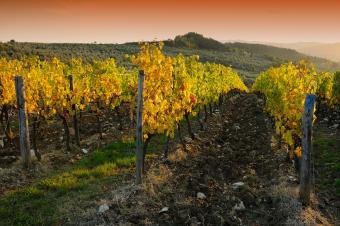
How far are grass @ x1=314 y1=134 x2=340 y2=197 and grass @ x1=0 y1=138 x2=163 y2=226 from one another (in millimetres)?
6696

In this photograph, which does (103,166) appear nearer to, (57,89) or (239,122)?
(57,89)

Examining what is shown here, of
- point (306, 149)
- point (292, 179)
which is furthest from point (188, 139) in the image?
point (306, 149)

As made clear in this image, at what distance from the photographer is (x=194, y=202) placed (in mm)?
9953

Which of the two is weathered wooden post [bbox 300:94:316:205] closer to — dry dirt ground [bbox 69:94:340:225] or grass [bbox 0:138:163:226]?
dry dirt ground [bbox 69:94:340:225]

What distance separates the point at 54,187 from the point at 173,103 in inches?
189

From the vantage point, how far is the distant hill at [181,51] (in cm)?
5997

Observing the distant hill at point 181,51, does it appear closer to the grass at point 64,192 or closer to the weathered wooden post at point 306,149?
the grass at point 64,192

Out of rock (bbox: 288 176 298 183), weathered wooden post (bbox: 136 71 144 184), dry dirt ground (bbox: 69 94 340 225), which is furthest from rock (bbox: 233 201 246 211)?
weathered wooden post (bbox: 136 71 144 184)

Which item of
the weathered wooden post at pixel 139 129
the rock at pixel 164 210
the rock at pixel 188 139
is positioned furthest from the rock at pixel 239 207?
the rock at pixel 188 139

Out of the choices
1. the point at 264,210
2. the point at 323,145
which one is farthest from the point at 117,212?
the point at 323,145

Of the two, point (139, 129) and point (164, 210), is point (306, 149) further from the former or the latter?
point (139, 129)

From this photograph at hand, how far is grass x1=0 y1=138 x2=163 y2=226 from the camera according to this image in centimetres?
945

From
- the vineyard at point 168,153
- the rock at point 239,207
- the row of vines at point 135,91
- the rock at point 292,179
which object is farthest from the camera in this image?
the row of vines at point 135,91

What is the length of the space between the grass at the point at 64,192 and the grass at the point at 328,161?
22.0 ft
